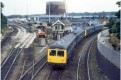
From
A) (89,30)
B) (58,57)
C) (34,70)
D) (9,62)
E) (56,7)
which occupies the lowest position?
(34,70)

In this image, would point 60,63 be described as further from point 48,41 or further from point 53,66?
point 48,41

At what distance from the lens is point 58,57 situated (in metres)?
34.7

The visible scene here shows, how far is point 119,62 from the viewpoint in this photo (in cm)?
2759

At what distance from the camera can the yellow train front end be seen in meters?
34.7

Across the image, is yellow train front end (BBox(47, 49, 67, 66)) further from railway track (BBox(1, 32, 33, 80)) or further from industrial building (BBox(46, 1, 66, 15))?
industrial building (BBox(46, 1, 66, 15))

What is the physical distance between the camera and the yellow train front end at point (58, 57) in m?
34.7

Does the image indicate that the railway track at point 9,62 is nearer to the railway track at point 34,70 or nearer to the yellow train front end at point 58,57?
the railway track at point 34,70

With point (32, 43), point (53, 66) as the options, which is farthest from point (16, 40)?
point (53, 66)

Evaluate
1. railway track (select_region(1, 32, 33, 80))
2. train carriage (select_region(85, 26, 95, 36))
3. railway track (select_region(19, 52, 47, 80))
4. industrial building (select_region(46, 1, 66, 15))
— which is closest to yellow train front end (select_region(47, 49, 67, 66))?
railway track (select_region(19, 52, 47, 80))

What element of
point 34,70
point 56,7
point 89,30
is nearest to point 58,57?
point 34,70

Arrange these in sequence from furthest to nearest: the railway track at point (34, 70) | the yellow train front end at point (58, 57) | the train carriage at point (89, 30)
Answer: the train carriage at point (89, 30) → the yellow train front end at point (58, 57) → the railway track at point (34, 70)

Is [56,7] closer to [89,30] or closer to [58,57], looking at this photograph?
[89,30]

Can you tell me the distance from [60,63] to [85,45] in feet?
68.4

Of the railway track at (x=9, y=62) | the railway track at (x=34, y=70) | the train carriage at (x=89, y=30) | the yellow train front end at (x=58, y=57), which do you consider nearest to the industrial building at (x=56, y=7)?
the train carriage at (x=89, y=30)
